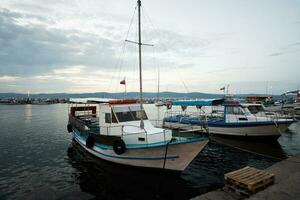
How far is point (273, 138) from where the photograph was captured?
20797 millimetres

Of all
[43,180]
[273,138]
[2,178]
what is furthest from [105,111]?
[273,138]

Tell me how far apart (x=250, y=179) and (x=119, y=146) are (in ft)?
22.8

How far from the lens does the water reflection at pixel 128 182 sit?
10.1 metres

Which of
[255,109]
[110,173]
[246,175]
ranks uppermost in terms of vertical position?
[255,109]

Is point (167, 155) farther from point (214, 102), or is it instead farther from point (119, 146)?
point (214, 102)

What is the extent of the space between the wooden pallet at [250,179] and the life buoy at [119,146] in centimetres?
590

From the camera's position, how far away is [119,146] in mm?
12109

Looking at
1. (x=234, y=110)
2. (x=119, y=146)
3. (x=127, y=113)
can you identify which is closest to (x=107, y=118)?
(x=127, y=113)

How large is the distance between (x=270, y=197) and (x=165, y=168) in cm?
556

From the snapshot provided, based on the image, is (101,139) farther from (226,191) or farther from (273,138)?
(273,138)

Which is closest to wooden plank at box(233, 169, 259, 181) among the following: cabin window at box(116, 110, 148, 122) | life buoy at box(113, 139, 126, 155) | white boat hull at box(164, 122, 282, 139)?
life buoy at box(113, 139, 126, 155)

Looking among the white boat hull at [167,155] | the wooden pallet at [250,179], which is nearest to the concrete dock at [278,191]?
the wooden pallet at [250,179]

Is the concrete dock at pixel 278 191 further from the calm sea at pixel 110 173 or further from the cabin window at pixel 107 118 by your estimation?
the cabin window at pixel 107 118

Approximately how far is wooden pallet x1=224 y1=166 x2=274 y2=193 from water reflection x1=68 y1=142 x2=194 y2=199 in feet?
8.57
